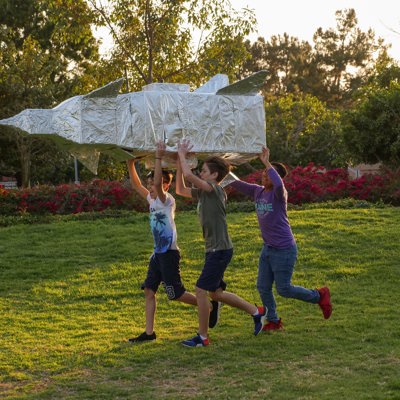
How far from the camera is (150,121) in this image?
658cm

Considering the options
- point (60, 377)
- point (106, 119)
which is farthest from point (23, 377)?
point (106, 119)

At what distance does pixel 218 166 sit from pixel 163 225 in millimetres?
753

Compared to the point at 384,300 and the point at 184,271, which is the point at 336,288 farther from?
the point at 184,271

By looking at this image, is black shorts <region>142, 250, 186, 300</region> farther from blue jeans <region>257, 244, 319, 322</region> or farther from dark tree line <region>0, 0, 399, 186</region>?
dark tree line <region>0, 0, 399, 186</region>

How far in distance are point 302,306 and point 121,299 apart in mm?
2355

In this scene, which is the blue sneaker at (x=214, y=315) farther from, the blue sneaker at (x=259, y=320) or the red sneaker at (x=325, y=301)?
the red sneaker at (x=325, y=301)

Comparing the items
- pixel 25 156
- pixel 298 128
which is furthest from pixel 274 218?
pixel 298 128

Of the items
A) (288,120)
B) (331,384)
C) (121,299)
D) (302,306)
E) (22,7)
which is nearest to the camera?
(331,384)

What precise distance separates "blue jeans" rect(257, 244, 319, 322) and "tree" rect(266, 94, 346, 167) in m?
27.1

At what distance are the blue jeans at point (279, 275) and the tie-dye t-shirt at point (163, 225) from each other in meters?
0.88

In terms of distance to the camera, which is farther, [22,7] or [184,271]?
[22,7]

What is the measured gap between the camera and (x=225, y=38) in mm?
17453

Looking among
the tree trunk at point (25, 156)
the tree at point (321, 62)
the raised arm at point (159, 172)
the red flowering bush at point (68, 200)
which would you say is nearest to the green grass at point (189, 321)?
the raised arm at point (159, 172)

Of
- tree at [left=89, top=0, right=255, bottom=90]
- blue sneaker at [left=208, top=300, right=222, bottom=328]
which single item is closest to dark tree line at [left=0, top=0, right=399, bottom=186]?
tree at [left=89, top=0, right=255, bottom=90]
